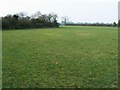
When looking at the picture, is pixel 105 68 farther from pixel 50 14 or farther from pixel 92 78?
pixel 50 14

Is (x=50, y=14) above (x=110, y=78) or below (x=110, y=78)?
above

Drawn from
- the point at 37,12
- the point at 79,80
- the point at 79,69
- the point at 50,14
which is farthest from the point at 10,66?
the point at 50,14

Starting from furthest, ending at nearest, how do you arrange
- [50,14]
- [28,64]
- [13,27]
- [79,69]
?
[50,14] < [13,27] < [28,64] < [79,69]

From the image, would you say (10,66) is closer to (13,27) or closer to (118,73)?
(118,73)

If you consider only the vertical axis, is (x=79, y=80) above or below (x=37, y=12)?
below

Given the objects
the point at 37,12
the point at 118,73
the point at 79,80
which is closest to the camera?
the point at 79,80

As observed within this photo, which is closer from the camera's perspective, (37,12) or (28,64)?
(28,64)

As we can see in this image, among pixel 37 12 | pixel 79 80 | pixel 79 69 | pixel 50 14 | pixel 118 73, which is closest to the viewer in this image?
pixel 79 80

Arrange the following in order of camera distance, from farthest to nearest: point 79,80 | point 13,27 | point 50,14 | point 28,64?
point 50,14
point 13,27
point 28,64
point 79,80

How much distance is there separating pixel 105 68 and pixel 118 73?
2.56ft

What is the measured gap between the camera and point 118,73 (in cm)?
700

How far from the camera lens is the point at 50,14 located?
82.1m

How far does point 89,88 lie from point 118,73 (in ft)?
6.19

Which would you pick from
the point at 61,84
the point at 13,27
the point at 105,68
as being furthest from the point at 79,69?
the point at 13,27
